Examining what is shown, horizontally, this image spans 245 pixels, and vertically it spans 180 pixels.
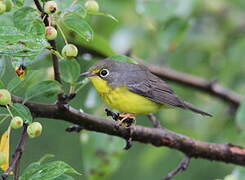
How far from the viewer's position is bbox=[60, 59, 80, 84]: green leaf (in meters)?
2.29

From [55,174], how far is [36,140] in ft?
16.7

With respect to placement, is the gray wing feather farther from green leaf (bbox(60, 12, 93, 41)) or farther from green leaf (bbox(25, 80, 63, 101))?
green leaf (bbox(60, 12, 93, 41))

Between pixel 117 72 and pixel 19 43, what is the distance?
83.1 inches

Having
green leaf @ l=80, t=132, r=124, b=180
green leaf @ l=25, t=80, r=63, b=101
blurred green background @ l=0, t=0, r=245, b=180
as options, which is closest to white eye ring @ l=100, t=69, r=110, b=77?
blurred green background @ l=0, t=0, r=245, b=180

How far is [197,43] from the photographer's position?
13.7 ft

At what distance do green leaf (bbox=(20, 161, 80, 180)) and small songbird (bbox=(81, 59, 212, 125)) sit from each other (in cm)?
148

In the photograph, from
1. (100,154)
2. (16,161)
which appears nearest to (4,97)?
(16,161)

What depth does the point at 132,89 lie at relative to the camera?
3.69 meters

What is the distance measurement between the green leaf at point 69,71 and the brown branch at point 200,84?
5.38 feet

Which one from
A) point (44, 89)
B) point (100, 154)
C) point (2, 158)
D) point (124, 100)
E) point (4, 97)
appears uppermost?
point (4, 97)

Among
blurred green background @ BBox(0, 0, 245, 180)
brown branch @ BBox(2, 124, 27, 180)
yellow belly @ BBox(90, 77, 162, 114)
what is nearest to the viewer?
brown branch @ BBox(2, 124, 27, 180)

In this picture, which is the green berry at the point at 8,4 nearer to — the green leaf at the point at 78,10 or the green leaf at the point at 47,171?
the green leaf at the point at 78,10

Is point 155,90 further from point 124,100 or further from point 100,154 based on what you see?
point 100,154

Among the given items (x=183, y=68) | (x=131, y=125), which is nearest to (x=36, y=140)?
(x=183, y=68)
